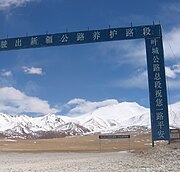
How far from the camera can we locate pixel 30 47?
31578 mm

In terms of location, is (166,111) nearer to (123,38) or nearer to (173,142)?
(173,142)

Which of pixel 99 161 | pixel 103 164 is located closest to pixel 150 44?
pixel 99 161

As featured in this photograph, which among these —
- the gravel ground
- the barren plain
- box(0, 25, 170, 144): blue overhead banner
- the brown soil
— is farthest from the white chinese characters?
the brown soil

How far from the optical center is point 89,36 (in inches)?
1206

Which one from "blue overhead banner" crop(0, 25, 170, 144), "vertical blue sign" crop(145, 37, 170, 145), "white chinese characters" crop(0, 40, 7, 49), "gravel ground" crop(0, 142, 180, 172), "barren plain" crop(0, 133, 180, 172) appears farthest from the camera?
"white chinese characters" crop(0, 40, 7, 49)

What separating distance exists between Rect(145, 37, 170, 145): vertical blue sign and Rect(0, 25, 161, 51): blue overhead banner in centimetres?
83

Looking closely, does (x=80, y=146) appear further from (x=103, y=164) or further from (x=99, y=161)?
(x=103, y=164)

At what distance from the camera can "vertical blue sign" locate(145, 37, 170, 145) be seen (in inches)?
1165

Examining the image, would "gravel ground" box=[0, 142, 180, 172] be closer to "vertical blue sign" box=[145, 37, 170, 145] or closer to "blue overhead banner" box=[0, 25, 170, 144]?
"vertical blue sign" box=[145, 37, 170, 145]

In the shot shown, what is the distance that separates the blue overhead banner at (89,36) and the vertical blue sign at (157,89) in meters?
0.83

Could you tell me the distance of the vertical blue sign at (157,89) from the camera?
29.6 metres

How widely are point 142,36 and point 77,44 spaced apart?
5563mm

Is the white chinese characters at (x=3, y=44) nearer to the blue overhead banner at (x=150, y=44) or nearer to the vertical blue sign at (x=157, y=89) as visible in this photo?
the blue overhead banner at (x=150, y=44)

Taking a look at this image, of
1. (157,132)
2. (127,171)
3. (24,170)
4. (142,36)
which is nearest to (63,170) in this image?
(24,170)
